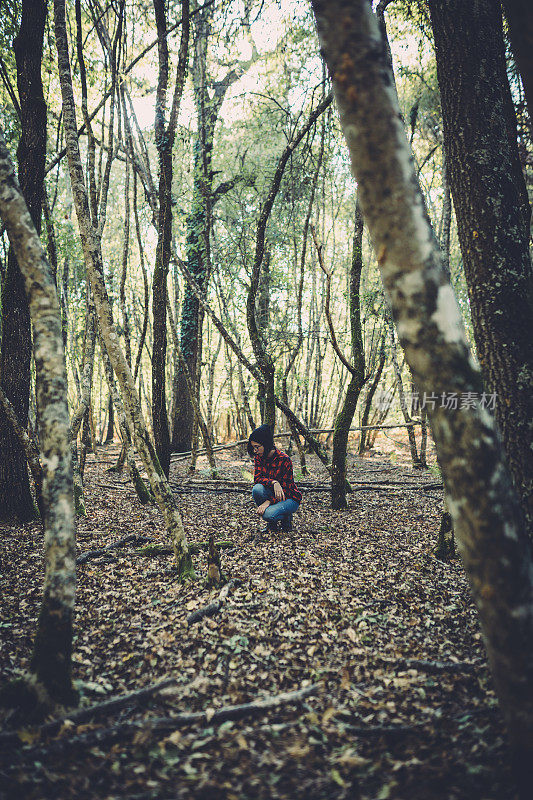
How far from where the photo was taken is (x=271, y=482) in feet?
17.1

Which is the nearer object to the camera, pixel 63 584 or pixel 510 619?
pixel 510 619

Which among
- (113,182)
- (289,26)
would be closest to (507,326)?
(289,26)

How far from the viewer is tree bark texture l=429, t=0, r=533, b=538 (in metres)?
2.50

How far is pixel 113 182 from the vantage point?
15.3 meters

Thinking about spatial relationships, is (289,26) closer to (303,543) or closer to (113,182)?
(303,543)

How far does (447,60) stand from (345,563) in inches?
166

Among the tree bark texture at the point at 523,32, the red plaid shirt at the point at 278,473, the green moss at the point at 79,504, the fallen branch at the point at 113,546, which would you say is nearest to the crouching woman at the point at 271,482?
the red plaid shirt at the point at 278,473

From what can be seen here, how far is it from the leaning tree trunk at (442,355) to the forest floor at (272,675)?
0.57m

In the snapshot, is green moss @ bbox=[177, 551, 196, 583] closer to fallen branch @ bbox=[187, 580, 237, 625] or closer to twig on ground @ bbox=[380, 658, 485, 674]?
fallen branch @ bbox=[187, 580, 237, 625]

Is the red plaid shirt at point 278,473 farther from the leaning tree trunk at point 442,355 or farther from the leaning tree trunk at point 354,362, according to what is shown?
the leaning tree trunk at point 442,355

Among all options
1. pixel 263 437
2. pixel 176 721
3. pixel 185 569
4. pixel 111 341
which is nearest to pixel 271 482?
pixel 263 437

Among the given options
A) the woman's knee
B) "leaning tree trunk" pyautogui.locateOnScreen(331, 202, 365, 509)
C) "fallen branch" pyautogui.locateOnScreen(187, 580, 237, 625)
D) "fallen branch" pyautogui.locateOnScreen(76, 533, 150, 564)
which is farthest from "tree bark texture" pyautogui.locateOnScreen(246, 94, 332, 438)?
"fallen branch" pyautogui.locateOnScreen(187, 580, 237, 625)

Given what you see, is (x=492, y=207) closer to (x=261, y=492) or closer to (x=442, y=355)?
(x=442, y=355)

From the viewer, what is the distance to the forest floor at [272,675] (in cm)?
176
